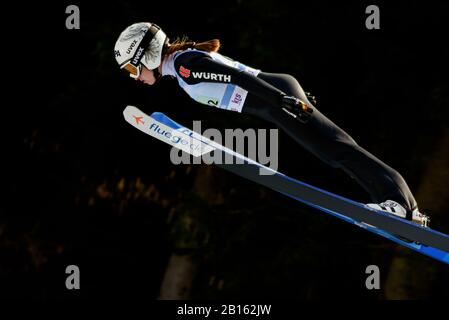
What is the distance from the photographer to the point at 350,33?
9906mm

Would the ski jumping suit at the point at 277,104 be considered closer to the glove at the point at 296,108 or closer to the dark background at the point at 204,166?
the glove at the point at 296,108

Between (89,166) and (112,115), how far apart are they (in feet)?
2.91

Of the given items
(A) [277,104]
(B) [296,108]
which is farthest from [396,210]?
(A) [277,104]

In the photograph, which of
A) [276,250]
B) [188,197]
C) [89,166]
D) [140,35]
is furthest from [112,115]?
[140,35]

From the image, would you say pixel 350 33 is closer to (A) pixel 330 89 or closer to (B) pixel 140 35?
(A) pixel 330 89

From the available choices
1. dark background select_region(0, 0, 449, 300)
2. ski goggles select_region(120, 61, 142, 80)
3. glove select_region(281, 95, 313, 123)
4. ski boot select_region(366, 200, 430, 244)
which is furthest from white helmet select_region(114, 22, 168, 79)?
dark background select_region(0, 0, 449, 300)

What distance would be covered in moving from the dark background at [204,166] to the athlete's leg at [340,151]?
2.92 metres

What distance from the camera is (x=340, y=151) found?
255 inches

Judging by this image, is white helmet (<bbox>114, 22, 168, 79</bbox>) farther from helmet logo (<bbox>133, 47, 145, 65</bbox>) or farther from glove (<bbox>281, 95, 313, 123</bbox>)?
glove (<bbox>281, 95, 313, 123</bbox>)

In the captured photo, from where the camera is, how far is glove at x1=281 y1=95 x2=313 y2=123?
6.18 m

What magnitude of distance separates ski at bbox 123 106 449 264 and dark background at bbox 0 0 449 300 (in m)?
2.80

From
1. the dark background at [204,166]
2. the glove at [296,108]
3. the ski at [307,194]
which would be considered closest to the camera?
the glove at [296,108]

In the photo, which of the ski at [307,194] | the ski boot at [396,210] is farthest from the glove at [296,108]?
the ski boot at [396,210]

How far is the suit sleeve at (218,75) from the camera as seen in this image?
20.4 ft
